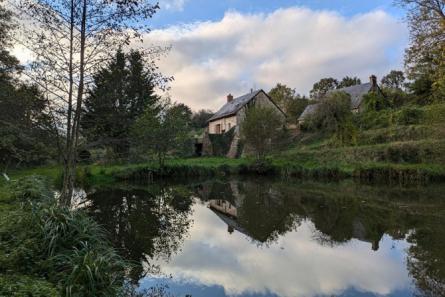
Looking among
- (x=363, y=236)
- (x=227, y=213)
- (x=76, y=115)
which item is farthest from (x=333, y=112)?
(x=76, y=115)

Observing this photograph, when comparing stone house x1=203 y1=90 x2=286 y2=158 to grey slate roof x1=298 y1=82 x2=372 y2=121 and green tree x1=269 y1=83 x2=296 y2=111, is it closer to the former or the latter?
grey slate roof x1=298 y1=82 x2=372 y2=121

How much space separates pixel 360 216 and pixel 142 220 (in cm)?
698

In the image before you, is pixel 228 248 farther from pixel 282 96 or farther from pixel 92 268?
pixel 282 96

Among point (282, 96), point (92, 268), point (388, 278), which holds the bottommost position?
point (388, 278)

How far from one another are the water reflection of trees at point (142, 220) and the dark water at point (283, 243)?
1.1 inches

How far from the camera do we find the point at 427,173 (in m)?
22.2

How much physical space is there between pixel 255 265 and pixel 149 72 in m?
4.57

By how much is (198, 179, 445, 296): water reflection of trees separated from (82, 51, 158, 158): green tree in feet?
14.5

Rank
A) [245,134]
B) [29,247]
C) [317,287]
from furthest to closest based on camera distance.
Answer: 1. [245,134]
2. [317,287]
3. [29,247]

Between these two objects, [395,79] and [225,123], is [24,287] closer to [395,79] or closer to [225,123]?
[225,123]

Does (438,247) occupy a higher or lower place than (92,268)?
lower

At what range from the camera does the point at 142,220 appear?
11125 mm

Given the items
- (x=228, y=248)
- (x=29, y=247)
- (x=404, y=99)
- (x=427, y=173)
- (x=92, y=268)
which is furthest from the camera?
(x=404, y=99)

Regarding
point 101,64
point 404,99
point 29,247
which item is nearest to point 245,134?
point 404,99
